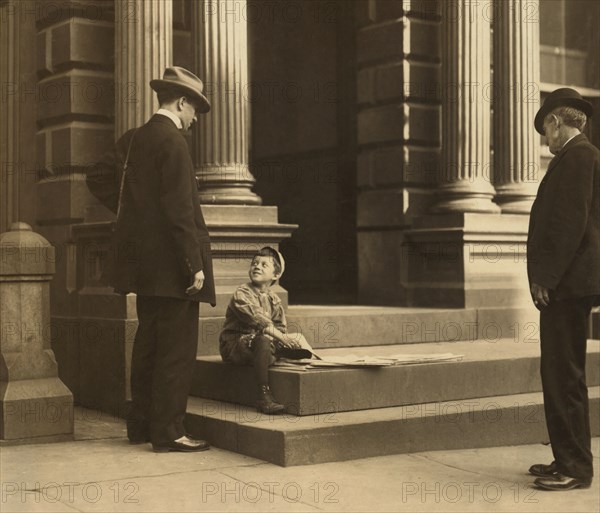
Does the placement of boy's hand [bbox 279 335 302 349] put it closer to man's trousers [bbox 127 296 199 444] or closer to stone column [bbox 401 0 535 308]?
man's trousers [bbox 127 296 199 444]

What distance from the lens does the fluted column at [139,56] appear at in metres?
9.71

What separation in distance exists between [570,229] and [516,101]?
Answer: 18.0 ft

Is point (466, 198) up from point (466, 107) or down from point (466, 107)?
down

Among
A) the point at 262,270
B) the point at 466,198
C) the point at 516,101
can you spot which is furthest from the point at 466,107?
the point at 262,270

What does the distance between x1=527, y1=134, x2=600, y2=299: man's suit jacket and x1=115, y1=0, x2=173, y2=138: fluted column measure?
13.5ft

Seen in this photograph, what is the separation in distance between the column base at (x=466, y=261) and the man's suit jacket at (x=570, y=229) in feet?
13.8

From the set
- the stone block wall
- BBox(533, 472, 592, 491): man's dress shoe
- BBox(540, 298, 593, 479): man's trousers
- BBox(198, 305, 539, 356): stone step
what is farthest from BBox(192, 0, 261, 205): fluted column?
BBox(533, 472, 592, 491): man's dress shoe

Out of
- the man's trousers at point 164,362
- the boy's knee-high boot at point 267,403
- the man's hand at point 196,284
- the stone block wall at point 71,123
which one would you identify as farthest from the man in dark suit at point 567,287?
the stone block wall at point 71,123

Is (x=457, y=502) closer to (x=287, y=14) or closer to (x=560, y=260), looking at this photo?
(x=560, y=260)

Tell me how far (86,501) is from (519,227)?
6.56 metres

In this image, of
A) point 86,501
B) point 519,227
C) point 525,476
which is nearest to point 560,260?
point 525,476

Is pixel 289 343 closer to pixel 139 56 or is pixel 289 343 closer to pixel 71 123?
pixel 139 56

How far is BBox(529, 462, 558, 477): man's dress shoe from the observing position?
7035mm

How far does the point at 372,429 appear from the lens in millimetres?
7691
